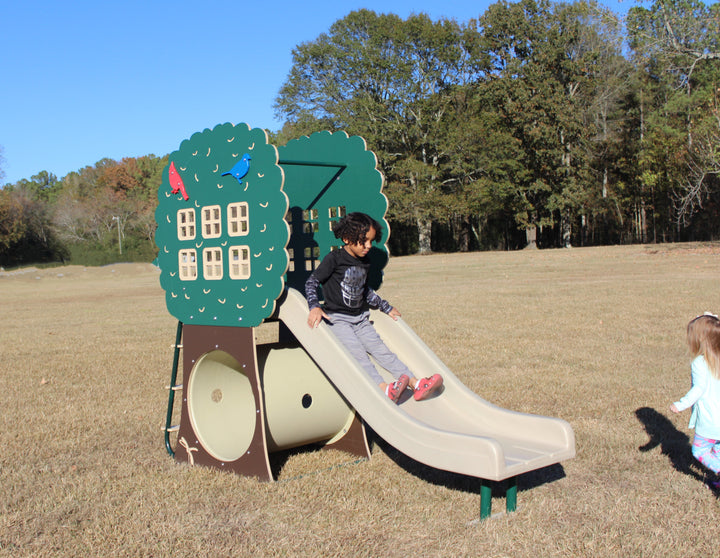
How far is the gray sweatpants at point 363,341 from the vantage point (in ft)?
17.1

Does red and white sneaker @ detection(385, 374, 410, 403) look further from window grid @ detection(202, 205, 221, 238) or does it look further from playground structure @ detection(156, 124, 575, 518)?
window grid @ detection(202, 205, 221, 238)

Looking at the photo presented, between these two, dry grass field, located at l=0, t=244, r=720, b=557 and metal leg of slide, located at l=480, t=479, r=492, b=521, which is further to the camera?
metal leg of slide, located at l=480, t=479, r=492, b=521

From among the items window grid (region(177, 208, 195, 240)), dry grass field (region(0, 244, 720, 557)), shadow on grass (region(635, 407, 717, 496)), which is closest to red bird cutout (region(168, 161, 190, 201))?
window grid (region(177, 208, 195, 240))

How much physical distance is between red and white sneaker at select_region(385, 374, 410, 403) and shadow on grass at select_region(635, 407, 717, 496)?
6.77 ft

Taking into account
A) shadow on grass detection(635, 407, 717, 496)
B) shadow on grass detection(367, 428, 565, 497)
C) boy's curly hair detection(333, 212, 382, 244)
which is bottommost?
shadow on grass detection(367, 428, 565, 497)

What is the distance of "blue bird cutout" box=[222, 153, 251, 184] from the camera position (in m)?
5.15

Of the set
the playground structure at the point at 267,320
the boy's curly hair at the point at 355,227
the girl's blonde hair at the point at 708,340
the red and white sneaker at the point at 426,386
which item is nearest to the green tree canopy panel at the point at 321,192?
the playground structure at the point at 267,320

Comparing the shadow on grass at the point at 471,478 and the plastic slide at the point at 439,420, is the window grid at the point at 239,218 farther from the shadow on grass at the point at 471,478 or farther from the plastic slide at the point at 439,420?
the shadow on grass at the point at 471,478

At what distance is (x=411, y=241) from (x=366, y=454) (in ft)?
170

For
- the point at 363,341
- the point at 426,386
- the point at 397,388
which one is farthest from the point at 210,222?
the point at 426,386

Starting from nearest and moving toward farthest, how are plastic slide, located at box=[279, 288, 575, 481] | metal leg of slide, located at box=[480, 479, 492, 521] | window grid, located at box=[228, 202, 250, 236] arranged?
1. plastic slide, located at box=[279, 288, 575, 481]
2. metal leg of slide, located at box=[480, 479, 492, 521]
3. window grid, located at box=[228, 202, 250, 236]

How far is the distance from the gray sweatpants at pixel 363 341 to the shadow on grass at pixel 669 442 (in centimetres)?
204

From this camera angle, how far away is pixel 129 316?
17.0 metres

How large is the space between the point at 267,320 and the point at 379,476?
144 centimetres
